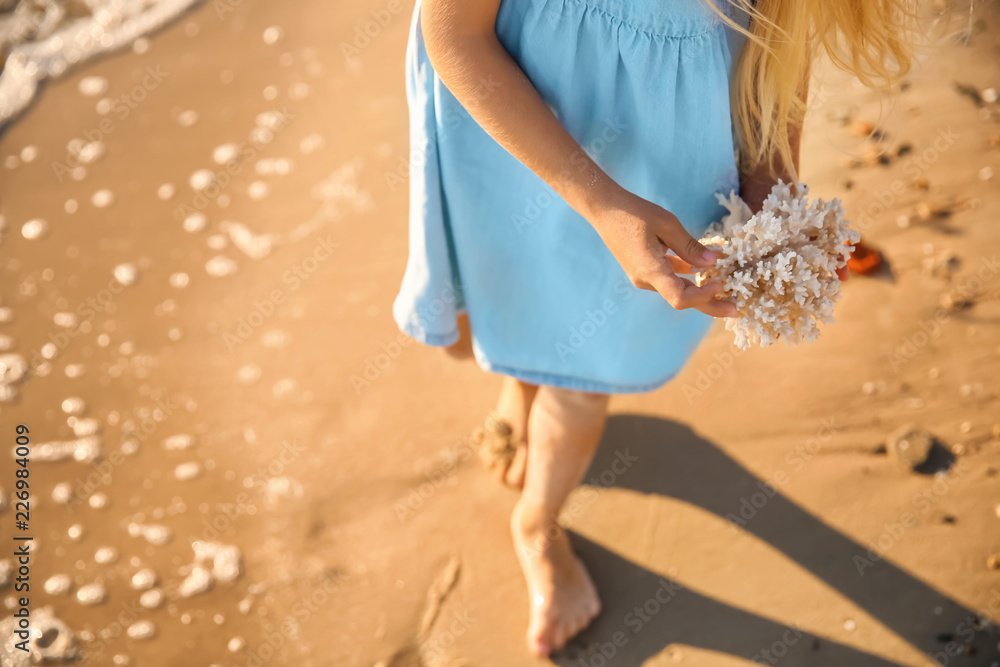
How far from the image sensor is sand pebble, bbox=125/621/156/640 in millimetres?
2480

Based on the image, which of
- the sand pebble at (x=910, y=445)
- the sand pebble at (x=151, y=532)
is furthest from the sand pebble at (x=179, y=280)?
the sand pebble at (x=910, y=445)

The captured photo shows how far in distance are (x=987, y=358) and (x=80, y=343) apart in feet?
12.3

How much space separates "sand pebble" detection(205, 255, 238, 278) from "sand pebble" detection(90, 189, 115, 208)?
27.0 inches

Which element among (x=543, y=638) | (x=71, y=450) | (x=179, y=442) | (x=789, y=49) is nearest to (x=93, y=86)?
(x=71, y=450)

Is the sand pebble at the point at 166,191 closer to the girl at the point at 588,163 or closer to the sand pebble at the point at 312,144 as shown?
the sand pebble at the point at 312,144

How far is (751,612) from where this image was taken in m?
2.32

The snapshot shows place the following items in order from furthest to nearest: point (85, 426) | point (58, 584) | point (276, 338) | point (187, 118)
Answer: point (187, 118)
point (276, 338)
point (85, 426)
point (58, 584)

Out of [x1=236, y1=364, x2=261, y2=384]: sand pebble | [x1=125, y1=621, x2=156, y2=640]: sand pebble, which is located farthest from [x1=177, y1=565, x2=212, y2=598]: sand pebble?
[x1=236, y1=364, x2=261, y2=384]: sand pebble

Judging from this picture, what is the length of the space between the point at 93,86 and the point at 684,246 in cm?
375

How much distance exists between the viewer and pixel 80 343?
3.12 meters

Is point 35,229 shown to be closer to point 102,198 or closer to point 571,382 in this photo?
point 102,198

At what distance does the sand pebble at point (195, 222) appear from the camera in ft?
11.0

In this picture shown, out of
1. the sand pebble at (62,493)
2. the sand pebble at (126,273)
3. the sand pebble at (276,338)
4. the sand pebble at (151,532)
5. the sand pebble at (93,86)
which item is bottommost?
the sand pebble at (151,532)

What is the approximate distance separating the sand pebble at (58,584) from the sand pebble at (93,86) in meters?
2.56
